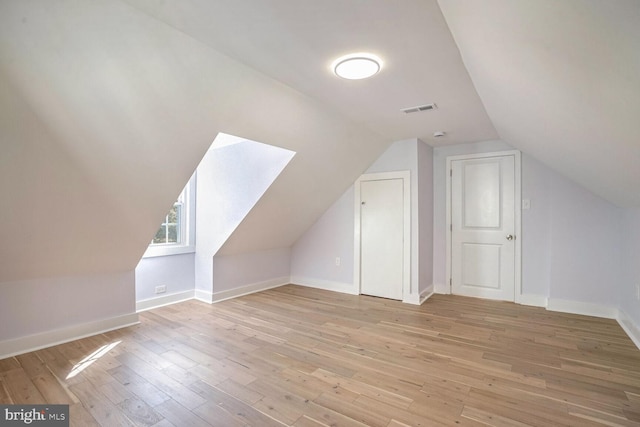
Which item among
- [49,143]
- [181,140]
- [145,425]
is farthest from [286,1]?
[145,425]

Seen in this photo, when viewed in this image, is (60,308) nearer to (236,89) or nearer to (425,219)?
(236,89)

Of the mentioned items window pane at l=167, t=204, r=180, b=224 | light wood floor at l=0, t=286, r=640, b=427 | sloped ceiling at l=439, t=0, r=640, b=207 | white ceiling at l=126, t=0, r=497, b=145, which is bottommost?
light wood floor at l=0, t=286, r=640, b=427

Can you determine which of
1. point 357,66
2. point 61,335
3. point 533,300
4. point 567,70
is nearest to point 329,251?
point 533,300

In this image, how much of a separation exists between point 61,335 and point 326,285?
127 inches

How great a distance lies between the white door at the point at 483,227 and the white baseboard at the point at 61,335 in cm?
418

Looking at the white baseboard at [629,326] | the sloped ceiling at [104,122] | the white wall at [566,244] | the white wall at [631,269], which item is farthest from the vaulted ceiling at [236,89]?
the white baseboard at [629,326]

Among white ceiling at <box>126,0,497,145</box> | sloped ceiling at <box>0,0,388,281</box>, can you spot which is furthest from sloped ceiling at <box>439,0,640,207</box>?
sloped ceiling at <box>0,0,388,281</box>

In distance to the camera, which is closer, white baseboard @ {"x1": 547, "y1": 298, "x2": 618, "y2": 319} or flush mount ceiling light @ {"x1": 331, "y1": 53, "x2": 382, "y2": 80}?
flush mount ceiling light @ {"x1": 331, "y1": 53, "x2": 382, "y2": 80}

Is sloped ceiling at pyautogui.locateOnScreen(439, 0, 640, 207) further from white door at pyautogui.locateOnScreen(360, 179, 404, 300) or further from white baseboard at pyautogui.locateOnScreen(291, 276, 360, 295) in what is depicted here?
white baseboard at pyautogui.locateOnScreen(291, 276, 360, 295)

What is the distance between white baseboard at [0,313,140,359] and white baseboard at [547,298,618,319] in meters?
4.82

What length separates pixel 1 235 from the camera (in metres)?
2.19

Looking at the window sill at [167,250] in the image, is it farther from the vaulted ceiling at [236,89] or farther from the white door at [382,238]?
the white door at [382,238]

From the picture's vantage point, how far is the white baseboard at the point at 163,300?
3.67 metres

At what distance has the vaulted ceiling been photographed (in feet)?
4.53
